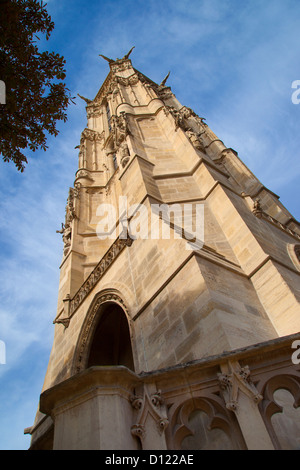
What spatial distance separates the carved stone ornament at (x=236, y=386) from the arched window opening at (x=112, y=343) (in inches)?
262

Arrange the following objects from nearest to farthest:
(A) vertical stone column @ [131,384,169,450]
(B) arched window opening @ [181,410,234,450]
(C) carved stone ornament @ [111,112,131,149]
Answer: (A) vertical stone column @ [131,384,169,450] → (B) arched window opening @ [181,410,234,450] → (C) carved stone ornament @ [111,112,131,149]

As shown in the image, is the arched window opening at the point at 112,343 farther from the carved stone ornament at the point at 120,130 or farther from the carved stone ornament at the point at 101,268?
the carved stone ornament at the point at 120,130

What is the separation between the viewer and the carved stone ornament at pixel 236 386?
3041 mm

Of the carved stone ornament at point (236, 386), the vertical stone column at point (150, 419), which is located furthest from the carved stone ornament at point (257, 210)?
the vertical stone column at point (150, 419)

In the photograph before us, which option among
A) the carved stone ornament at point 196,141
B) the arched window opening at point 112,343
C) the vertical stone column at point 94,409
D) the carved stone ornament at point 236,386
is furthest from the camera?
the carved stone ornament at point 196,141

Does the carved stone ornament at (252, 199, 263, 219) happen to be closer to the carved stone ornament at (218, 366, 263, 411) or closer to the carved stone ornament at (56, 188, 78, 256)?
the carved stone ornament at (218, 366, 263, 411)

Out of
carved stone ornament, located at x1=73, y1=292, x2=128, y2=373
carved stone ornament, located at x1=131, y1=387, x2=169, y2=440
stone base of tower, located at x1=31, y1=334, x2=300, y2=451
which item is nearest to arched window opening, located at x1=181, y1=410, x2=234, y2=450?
stone base of tower, located at x1=31, y1=334, x2=300, y2=451

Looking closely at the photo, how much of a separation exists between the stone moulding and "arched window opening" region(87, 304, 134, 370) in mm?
877

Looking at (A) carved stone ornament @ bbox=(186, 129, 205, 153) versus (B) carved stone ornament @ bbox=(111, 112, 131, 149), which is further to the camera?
(B) carved stone ornament @ bbox=(111, 112, 131, 149)

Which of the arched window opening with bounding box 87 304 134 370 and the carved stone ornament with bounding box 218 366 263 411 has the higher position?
the arched window opening with bounding box 87 304 134 370

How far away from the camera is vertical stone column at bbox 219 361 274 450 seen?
9.21ft

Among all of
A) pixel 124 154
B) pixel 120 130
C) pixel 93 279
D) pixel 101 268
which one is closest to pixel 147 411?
pixel 101 268
